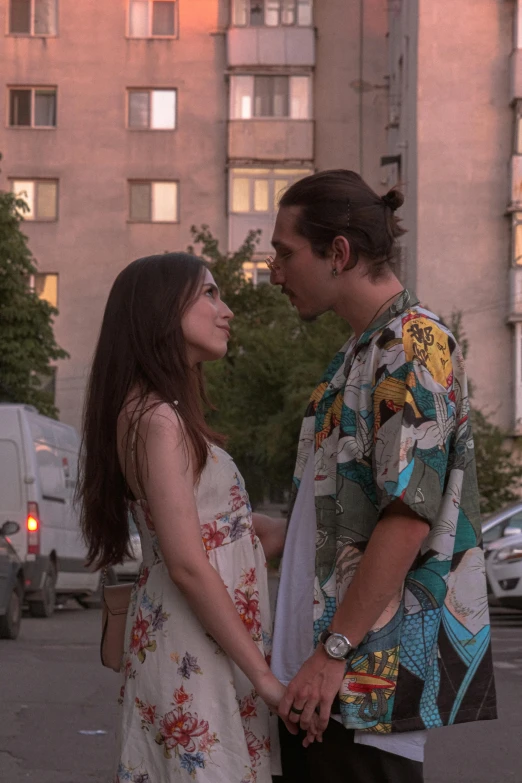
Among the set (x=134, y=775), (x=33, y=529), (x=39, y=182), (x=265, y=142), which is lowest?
(x=33, y=529)

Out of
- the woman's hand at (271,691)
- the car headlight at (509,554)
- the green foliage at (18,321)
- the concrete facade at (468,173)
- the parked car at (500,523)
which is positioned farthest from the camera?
the concrete facade at (468,173)

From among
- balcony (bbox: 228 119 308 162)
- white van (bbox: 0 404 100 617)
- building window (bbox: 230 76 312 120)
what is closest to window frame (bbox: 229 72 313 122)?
building window (bbox: 230 76 312 120)

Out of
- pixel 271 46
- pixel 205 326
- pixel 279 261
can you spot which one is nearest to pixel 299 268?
pixel 279 261

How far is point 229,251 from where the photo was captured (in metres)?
42.4

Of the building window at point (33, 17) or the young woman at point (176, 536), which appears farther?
the building window at point (33, 17)

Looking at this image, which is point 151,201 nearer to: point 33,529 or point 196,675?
point 33,529

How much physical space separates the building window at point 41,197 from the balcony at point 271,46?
6.70 m

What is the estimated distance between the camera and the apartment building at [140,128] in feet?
141

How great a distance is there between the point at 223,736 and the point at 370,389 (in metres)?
0.81

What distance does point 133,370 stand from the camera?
3.19 metres

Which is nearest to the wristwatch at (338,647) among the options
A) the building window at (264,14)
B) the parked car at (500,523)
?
the parked car at (500,523)

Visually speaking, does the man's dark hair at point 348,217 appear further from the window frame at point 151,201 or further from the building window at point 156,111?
the building window at point 156,111

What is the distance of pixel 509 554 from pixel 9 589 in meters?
7.51

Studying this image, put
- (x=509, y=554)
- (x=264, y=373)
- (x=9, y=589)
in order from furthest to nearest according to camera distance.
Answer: (x=264, y=373) < (x=509, y=554) < (x=9, y=589)
